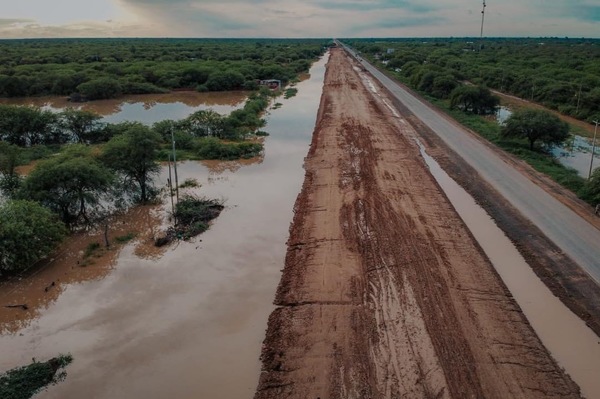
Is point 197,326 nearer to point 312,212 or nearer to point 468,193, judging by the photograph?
point 312,212

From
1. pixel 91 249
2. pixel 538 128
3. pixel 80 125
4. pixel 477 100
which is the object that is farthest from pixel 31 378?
pixel 477 100

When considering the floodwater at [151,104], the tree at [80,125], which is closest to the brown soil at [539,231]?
the tree at [80,125]

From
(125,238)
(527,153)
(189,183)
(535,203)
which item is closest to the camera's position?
(125,238)

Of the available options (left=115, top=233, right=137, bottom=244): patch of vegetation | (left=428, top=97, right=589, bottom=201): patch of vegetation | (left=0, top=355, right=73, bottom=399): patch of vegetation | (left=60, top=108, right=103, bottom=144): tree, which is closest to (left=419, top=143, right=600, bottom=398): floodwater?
(left=428, top=97, right=589, bottom=201): patch of vegetation

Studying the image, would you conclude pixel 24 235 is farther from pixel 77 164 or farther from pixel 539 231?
pixel 539 231

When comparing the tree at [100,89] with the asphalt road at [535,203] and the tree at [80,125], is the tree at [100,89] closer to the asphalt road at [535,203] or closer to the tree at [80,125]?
the tree at [80,125]

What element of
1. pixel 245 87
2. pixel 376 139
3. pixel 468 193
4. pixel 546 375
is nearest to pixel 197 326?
pixel 546 375
